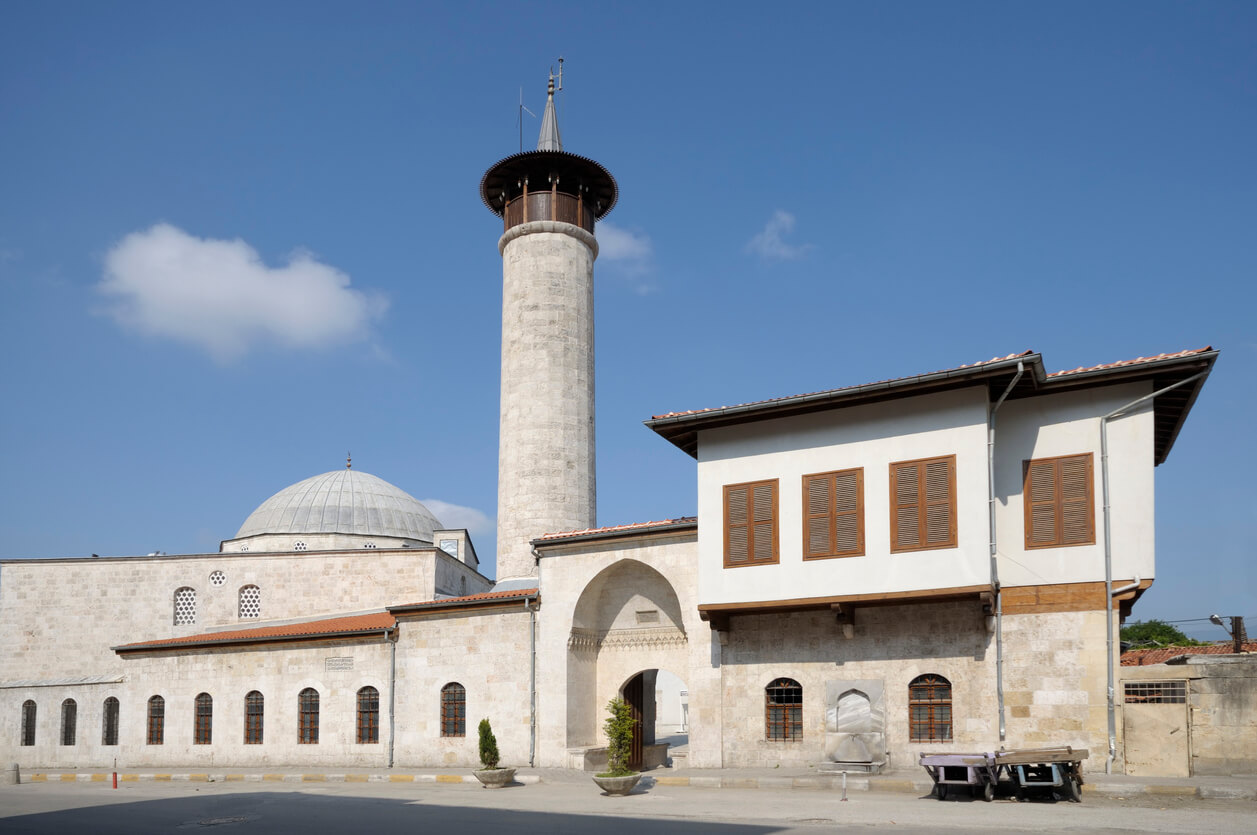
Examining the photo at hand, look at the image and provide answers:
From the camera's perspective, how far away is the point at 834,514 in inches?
675

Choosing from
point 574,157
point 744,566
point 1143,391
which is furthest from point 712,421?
point 574,157

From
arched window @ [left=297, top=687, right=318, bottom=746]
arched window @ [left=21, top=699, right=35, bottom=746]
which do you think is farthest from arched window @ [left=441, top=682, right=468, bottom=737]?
arched window @ [left=21, top=699, right=35, bottom=746]

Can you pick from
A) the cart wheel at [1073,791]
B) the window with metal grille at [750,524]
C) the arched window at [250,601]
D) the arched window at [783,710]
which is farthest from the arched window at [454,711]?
the cart wheel at [1073,791]

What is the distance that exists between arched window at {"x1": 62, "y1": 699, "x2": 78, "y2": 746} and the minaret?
40.9 ft

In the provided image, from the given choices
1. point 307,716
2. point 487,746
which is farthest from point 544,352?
point 487,746

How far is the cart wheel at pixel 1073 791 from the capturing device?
13836mm

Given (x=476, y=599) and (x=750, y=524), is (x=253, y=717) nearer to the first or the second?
(x=476, y=599)

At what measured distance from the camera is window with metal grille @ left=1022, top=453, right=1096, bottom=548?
630 inches

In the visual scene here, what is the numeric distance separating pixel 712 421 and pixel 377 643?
31.8ft

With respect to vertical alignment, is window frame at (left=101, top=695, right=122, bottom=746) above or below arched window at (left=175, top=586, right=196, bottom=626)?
below

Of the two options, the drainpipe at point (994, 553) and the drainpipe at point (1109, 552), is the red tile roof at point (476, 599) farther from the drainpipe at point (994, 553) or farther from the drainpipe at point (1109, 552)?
the drainpipe at point (1109, 552)

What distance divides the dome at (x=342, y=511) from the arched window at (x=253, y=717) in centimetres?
1136

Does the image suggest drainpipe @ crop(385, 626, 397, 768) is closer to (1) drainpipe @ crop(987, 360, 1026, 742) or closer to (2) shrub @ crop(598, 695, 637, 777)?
(2) shrub @ crop(598, 695, 637, 777)

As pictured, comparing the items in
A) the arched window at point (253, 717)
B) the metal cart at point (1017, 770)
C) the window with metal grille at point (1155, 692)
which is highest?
the window with metal grille at point (1155, 692)
